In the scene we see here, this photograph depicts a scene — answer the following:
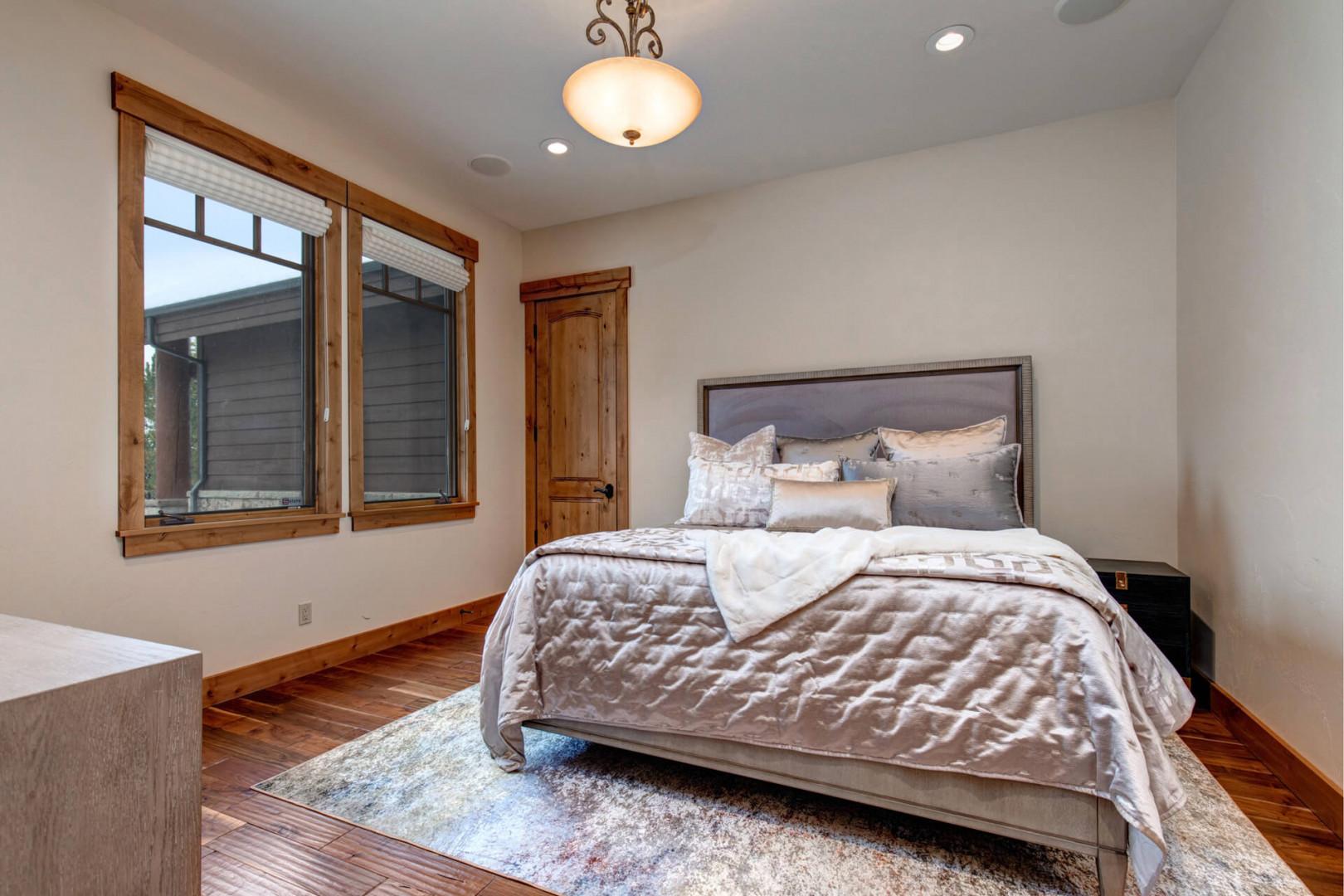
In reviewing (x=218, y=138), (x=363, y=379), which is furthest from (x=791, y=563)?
(x=218, y=138)

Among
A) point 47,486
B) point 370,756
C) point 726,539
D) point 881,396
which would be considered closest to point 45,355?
point 47,486

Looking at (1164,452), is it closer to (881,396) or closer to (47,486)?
(881,396)

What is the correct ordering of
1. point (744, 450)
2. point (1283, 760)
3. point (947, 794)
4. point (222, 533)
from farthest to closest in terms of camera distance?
point (744, 450) < point (222, 533) < point (1283, 760) < point (947, 794)

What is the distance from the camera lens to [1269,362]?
6.86ft

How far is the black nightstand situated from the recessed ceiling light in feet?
7.15

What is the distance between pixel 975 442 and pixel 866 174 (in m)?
1.73

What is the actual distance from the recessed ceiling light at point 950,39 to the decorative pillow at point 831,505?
5.83 feet

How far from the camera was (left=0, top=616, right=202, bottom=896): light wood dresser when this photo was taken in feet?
2.21

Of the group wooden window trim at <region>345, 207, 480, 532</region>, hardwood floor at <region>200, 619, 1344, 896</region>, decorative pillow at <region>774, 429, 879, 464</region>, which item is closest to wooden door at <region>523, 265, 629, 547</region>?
wooden window trim at <region>345, 207, 480, 532</region>

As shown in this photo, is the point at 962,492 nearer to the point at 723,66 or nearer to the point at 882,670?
the point at 882,670

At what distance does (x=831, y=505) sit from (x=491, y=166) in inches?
105

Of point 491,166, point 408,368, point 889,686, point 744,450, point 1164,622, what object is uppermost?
point 491,166

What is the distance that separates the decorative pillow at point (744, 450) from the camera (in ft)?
10.8

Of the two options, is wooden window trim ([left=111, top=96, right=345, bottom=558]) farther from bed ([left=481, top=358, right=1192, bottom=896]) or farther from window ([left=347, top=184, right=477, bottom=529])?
bed ([left=481, top=358, right=1192, bottom=896])
